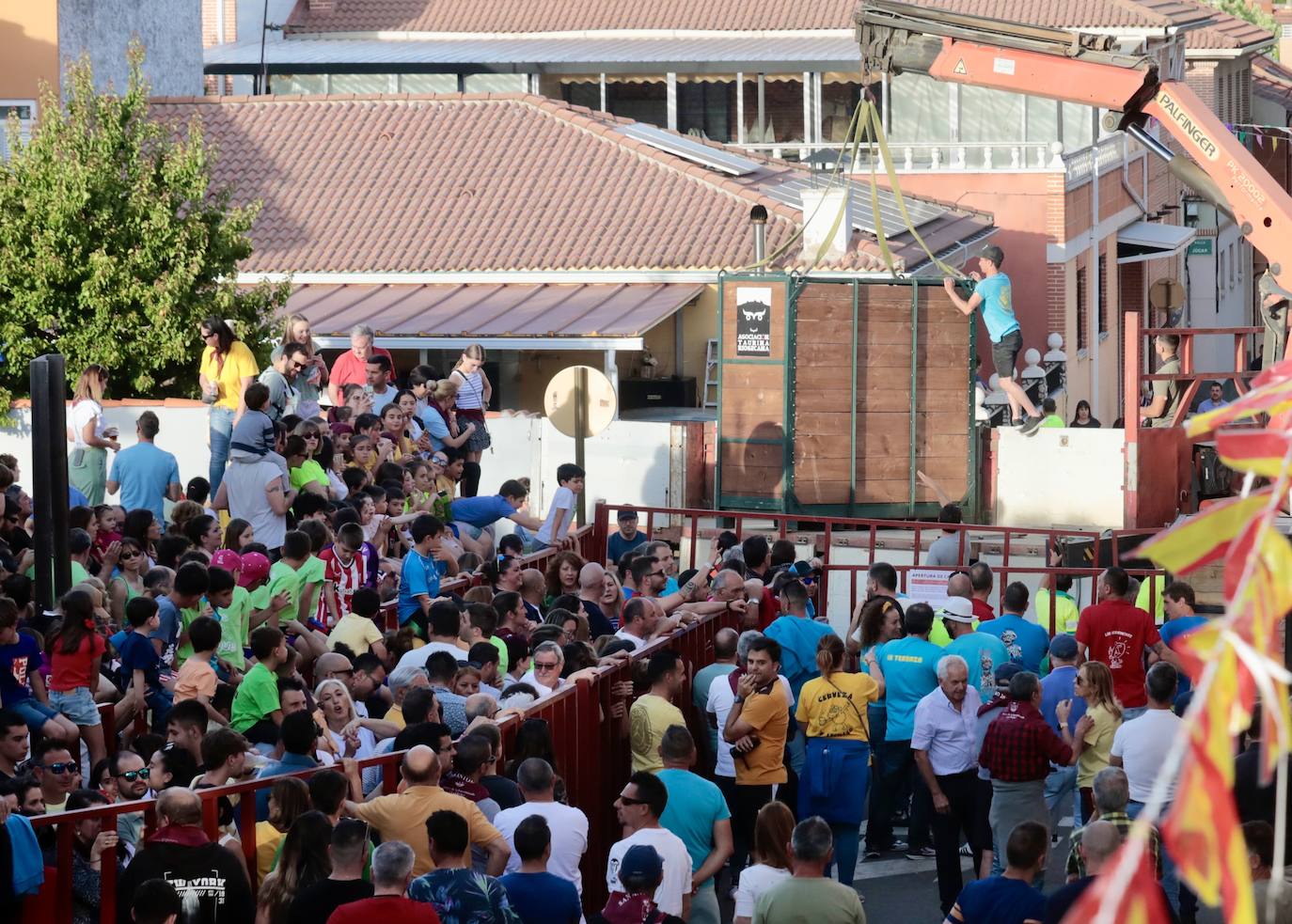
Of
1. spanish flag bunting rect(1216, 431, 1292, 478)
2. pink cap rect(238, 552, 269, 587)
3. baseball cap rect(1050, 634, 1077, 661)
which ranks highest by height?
spanish flag bunting rect(1216, 431, 1292, 478)

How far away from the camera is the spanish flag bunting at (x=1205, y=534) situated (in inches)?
88.4

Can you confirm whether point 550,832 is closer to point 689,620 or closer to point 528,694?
point 528,694

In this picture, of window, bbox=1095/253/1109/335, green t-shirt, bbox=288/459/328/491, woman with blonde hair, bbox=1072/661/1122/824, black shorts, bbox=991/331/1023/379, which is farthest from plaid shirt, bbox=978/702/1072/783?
window, bbox=1095/253/1109/335

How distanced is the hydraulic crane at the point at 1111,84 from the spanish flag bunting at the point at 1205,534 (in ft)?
45.1

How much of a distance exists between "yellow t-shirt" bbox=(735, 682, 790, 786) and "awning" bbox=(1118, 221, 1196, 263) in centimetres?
3085

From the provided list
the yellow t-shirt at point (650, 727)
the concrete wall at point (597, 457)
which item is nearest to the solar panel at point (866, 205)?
the concrete wall at point (597, 457)

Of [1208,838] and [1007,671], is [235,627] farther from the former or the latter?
[1208,838]

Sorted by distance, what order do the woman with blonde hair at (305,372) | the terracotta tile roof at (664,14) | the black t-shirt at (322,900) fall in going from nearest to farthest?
the black t-shirt at (322,900), the woman with blonde hair at (305,372), the terracotta tile roof at (664,14)

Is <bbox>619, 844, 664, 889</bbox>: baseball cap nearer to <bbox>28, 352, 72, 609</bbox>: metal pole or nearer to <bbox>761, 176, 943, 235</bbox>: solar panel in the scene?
<bbox>28, 352, 72, 609</bbox>: metal pole

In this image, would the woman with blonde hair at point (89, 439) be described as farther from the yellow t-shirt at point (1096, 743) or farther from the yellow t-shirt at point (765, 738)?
the yellow t-shirt at point (1096, 743)

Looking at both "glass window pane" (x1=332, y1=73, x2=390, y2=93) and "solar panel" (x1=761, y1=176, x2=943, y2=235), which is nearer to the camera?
"solar panel" (x1=761, y1=176, x2=943, y2=235)

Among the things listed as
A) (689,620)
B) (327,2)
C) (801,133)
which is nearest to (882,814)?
(689,620)

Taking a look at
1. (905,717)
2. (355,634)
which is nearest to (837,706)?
(905,717)

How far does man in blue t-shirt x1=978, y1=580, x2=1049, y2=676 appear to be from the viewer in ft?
38.5
